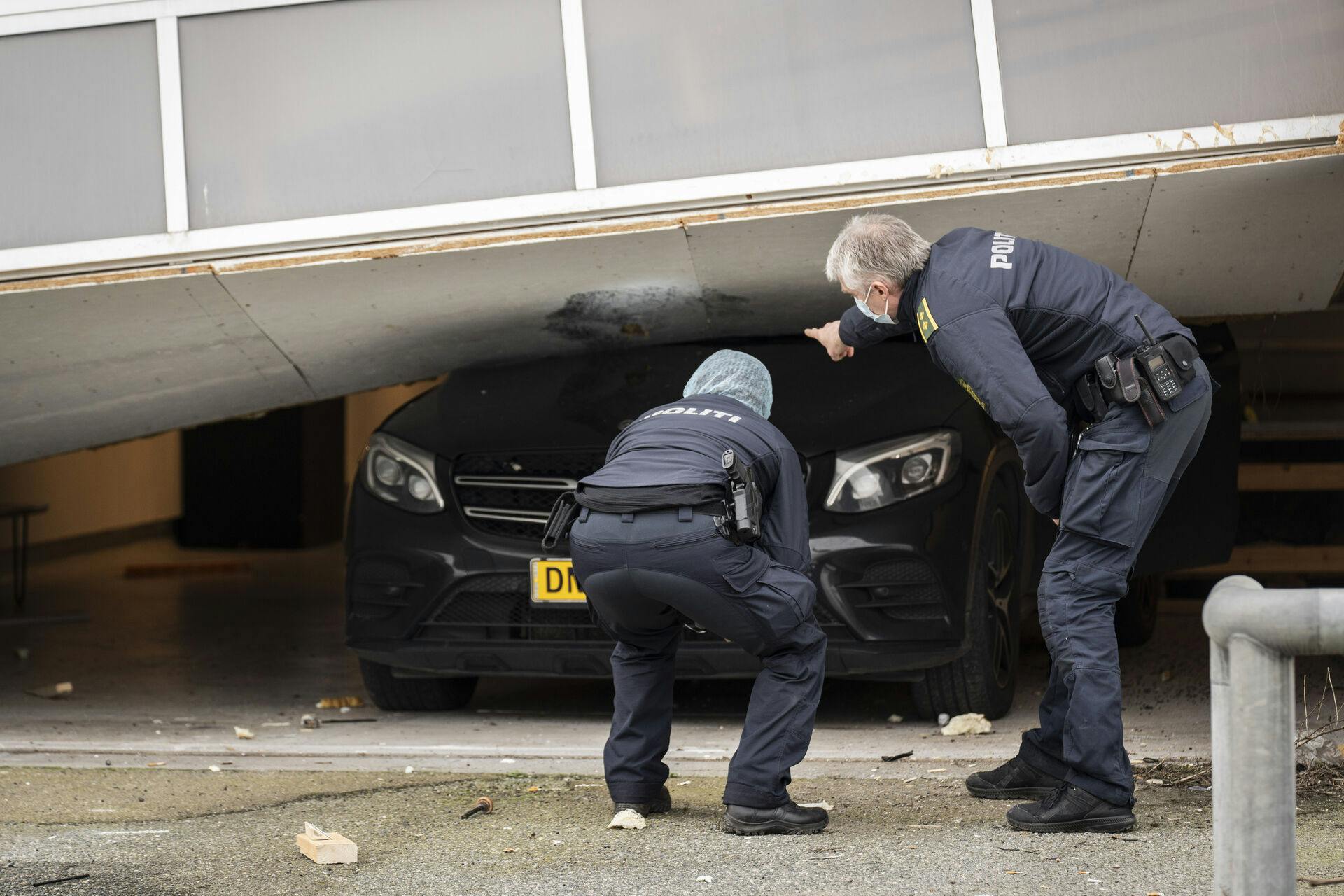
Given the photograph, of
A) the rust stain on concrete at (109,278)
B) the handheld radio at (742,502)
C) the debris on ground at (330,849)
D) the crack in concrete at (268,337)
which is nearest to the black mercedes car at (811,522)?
the crack in concrete at (268,337)

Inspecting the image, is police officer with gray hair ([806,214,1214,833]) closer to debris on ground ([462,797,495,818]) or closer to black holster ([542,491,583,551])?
black holster ([542,491,583,551])

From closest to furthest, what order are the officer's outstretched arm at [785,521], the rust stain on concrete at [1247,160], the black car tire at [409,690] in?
the officer's outstretched arm at [785,521] < the rust stain on concrete at [1247,160] < the black car tire at [409,690]

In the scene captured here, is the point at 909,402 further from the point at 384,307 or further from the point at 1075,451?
the point at 384,307

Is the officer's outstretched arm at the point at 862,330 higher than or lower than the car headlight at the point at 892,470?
higher

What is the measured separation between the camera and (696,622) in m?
3.56

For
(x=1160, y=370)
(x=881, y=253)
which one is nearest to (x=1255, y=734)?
(x=1160, y=370)

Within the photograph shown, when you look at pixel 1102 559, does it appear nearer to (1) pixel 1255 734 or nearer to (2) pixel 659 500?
(2) pixel 659 500

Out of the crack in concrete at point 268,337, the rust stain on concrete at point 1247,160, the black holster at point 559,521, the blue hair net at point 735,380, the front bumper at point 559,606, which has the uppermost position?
the rust stain on concrete at point 1247,160

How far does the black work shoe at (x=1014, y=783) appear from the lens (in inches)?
150

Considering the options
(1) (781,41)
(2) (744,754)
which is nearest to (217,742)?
(2) (744,754)

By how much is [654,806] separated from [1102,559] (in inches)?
51.4

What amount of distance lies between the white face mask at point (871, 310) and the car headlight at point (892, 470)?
0.89 m

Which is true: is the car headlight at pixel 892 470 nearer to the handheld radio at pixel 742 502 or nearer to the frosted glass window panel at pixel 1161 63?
the frosted glass window panel at pixel 1161 63

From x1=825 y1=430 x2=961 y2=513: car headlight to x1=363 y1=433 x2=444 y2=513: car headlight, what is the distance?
1.38 metres
